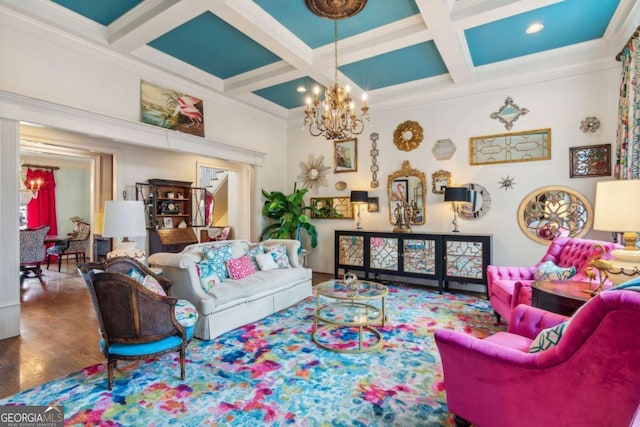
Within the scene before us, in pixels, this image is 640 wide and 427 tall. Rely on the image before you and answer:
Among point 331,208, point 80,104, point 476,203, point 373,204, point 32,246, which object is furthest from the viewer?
point 331,208

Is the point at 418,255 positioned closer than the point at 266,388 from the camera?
No

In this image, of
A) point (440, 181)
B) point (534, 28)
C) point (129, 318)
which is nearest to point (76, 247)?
point (129, 318)

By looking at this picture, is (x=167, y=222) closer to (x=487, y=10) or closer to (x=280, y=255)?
(x=280, y=255)

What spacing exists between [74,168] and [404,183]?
925cm

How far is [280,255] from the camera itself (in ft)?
14.8

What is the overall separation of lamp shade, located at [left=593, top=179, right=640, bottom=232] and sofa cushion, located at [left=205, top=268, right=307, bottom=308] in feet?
10.5

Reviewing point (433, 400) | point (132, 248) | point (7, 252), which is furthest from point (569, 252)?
point (7, 252)

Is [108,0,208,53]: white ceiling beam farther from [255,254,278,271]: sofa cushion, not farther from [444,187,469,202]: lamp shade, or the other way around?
[444,187,469,202]: lamp shade

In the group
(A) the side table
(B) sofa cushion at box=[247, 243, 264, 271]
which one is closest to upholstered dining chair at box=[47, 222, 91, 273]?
(B) sofa cushion at box=[247, 243, 264, 271]

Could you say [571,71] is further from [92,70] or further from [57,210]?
[57,210]

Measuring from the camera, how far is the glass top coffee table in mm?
2895

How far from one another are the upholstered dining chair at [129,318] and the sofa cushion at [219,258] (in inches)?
50.5

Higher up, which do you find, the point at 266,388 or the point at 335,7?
the point at 335,7

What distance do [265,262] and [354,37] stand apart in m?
3.12
